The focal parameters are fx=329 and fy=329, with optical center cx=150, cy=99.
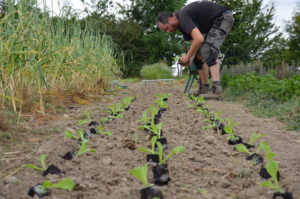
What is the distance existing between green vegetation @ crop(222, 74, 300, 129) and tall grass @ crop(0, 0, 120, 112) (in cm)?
192

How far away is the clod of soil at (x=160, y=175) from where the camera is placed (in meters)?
1.14

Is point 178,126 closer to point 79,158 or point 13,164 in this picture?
point 79,158

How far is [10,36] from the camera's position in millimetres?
2400

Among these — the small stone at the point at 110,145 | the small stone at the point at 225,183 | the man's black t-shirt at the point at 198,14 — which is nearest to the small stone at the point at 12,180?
the small stone at the point at 110,145

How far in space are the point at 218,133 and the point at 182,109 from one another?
1137 millimetres

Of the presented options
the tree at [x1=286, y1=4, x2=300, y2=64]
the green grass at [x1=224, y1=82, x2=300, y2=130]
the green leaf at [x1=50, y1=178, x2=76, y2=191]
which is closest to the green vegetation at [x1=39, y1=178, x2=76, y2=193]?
the green leaf at [x1=50, y1=178, x2=76, y2=191]

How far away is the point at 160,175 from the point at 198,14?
3.11 metres

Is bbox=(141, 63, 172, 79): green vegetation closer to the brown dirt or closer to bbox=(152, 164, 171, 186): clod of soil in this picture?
the brown dirt

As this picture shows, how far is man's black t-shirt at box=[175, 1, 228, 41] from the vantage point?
3762 mm

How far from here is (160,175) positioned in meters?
1.16

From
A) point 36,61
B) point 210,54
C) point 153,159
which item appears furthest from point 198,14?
point 153,159

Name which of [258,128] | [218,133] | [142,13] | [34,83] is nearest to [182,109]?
[258,128]

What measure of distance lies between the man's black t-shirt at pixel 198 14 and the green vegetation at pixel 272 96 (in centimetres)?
106

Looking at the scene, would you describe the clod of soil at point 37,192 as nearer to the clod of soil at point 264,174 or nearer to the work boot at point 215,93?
the clod of soil at point 264,174
